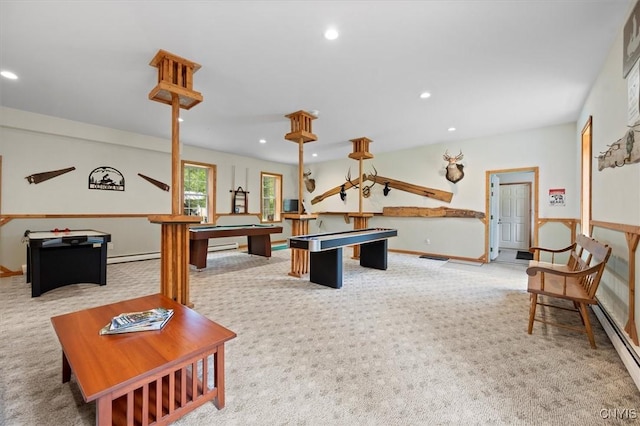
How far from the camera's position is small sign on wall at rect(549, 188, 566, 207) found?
4996 millimetres

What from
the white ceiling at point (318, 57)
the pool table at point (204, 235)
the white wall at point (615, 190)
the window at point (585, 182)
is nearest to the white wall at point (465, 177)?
the window at point (585, 182)

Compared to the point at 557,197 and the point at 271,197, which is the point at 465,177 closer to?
the point at 557,197

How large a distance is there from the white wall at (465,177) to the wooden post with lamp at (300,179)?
2541 millimetres

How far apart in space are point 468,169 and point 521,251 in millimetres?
3370

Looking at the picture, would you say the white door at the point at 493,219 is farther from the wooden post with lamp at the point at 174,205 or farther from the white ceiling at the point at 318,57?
the wooden post with lamp at the point at 174,205

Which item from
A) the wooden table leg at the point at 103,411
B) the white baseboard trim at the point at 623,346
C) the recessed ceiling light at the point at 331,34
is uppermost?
the recessed ceiling light at the point at 331,34

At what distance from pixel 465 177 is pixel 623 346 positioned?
4.53 metres

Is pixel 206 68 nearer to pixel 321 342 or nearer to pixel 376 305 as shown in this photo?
pixel 321 342

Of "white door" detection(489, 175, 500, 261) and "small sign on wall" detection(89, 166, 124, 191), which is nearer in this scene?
"small sign on wall" detection(89, 166, 124, 191)

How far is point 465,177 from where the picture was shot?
609cm

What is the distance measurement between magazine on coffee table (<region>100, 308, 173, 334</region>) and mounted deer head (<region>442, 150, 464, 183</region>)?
610cm

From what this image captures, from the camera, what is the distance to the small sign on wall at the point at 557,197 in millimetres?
4996

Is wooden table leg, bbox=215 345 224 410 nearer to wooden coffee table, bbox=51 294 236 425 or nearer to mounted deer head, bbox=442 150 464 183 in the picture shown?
wooden coffee table, bbox=51 294 236 425

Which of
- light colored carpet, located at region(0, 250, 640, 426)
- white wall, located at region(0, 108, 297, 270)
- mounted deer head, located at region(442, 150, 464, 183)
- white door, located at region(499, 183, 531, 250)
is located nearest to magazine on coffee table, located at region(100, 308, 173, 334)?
light colored carpet, located at region(0, 250, 640, 426)
